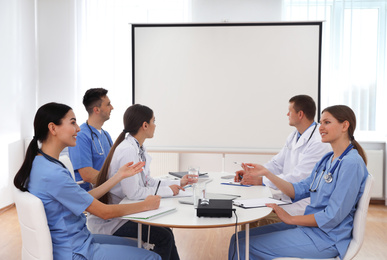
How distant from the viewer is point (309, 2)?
17.4 feet

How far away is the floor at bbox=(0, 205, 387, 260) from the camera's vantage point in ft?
11.6

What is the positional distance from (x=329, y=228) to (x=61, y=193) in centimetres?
134

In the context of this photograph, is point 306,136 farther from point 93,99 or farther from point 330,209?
point 93,99

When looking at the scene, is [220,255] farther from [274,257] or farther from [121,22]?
[121,22]

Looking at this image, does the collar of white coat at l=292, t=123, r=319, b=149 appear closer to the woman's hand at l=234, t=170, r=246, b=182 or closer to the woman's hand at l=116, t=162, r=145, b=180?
the woman's hand at l=234, t=170, r=246, b=182

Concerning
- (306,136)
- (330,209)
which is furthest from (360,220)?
(306,136)

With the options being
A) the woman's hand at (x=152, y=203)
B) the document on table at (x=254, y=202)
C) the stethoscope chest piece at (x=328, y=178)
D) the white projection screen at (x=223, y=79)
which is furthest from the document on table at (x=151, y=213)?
the white projection screen at (x=223, y=79)

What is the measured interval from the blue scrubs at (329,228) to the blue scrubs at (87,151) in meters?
1.42

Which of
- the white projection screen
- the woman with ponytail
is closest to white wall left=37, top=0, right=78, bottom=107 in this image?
the white projection screen

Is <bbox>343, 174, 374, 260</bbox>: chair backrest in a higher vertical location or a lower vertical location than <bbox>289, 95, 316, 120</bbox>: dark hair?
lower

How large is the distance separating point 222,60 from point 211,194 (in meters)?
2.67

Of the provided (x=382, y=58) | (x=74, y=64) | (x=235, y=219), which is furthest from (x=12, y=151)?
(x=382, y=58)

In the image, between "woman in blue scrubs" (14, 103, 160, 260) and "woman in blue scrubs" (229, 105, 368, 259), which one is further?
"woman in blue scrubs" (229, 105, 368, 259)

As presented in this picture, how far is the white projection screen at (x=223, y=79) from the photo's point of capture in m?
4.73
